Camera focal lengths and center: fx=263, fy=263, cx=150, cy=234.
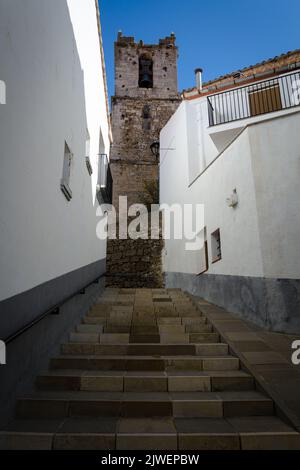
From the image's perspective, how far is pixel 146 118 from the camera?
17.2 metres

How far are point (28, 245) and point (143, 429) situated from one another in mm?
2070

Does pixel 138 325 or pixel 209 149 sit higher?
pixel 209 149

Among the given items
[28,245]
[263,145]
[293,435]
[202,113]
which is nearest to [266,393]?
[293,435]

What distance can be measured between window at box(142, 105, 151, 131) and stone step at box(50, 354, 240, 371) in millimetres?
16019

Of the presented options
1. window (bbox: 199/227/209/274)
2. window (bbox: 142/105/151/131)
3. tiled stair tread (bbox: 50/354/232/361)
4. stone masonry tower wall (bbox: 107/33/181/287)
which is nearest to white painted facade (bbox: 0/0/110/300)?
tiled stair tread (bbox: 50/354/232/361)

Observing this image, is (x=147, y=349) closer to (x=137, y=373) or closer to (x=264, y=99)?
(x=137, y=373)

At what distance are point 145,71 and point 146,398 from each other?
2076 centimetres

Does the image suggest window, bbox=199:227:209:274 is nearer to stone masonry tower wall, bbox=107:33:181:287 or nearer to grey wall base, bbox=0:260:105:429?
grey wall base, bbox=0:260:105:429

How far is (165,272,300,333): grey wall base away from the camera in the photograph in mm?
4207

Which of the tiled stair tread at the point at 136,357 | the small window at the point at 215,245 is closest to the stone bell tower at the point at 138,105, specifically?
the small window at the point at 215,245

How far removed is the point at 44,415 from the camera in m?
2.61

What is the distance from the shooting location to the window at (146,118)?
56.0ft

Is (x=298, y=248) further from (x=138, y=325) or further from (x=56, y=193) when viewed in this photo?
(x=56, y=193)

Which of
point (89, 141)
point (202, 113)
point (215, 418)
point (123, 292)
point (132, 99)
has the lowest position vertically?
point (215, 418)
